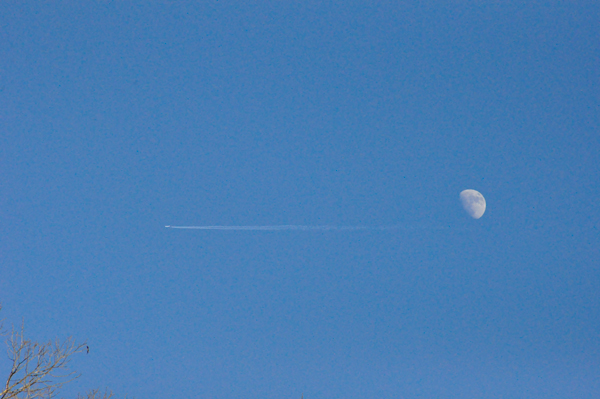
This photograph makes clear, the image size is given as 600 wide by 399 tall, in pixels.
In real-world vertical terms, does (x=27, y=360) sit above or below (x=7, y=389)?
above

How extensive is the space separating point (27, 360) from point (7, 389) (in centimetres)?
91

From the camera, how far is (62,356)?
10625 millimetres

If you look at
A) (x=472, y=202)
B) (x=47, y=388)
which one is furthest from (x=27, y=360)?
(x=472, y=202)

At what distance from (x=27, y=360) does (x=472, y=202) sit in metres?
19.7

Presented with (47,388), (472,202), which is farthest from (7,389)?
(472,202)

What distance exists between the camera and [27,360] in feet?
35.8

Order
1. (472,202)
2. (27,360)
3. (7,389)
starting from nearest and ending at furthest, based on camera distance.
→ (7,389) → (27,360) → (472,202)

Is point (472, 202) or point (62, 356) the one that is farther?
point (472, 202)

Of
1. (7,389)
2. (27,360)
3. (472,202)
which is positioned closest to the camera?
(7,389)

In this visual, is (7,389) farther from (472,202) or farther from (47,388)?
(472,202)

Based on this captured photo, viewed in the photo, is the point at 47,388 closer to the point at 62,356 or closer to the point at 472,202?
the point at 62,356

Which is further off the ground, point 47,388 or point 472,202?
point 472,202

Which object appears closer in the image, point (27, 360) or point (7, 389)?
point (7, 389)

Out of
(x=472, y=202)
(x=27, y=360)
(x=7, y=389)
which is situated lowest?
(x=7, y=389)
